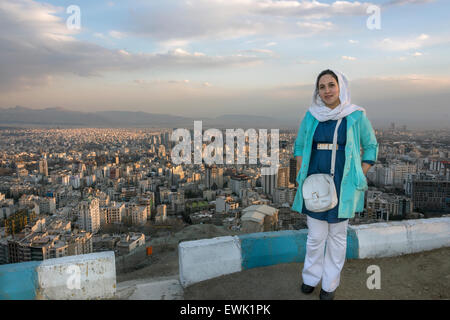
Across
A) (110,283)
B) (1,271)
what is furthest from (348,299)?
(1,271)

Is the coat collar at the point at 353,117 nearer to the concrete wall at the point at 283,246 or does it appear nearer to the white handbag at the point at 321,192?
the white handbag at the point at 321,192

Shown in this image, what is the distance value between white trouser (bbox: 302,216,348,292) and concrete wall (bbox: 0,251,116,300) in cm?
111

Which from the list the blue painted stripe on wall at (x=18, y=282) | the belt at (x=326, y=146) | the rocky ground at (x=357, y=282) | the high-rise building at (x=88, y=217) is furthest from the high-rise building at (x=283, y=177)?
the blue painted stripe on wall at (x=18, y=282)

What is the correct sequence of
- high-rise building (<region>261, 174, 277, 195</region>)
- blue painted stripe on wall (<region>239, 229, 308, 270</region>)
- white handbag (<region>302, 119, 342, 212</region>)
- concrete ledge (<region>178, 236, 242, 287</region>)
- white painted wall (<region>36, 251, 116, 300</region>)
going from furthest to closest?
high-rise building (<region>261, 174, 277, 195</region>) < blue painted stripe on wall (<region>239, 229, 308, 270</region>) < concrete ledge (<region>178, 236, 242, 287</region>) < white painted wall (<region>36, 251, 116, 300</region>) < white handbag (<region>302, 119, 342, 212</region>)

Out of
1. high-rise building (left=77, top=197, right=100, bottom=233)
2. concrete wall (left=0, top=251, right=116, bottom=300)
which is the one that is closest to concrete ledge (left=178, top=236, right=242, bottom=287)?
concrete wall (left=0, top=251, right=116, bottom=300)

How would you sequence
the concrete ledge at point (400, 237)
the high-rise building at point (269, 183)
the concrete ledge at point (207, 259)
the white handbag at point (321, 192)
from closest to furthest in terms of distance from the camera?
the white handbag at point (321, 192)
the concrete ledge at point (207, 259)
the concrete ledge at point (400, 237)
the high-rise building at point (269, 183)

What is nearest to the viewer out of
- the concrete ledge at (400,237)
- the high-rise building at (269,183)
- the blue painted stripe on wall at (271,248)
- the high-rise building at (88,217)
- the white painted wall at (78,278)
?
the white painted wall at (78,278)

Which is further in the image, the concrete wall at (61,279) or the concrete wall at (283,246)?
the concrete wall at (283,246)

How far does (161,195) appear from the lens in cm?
2452

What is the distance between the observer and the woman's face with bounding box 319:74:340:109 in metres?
1.64

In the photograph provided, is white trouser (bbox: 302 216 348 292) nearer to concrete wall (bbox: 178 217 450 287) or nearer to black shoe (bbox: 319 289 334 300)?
black shoe (bbox: 319 289 334 300)

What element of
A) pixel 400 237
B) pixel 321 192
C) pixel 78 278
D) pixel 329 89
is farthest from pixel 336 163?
pixel 78 278

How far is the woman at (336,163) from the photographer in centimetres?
164

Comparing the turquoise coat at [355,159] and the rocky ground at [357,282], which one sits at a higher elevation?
the turquoise coat at [355,159]
